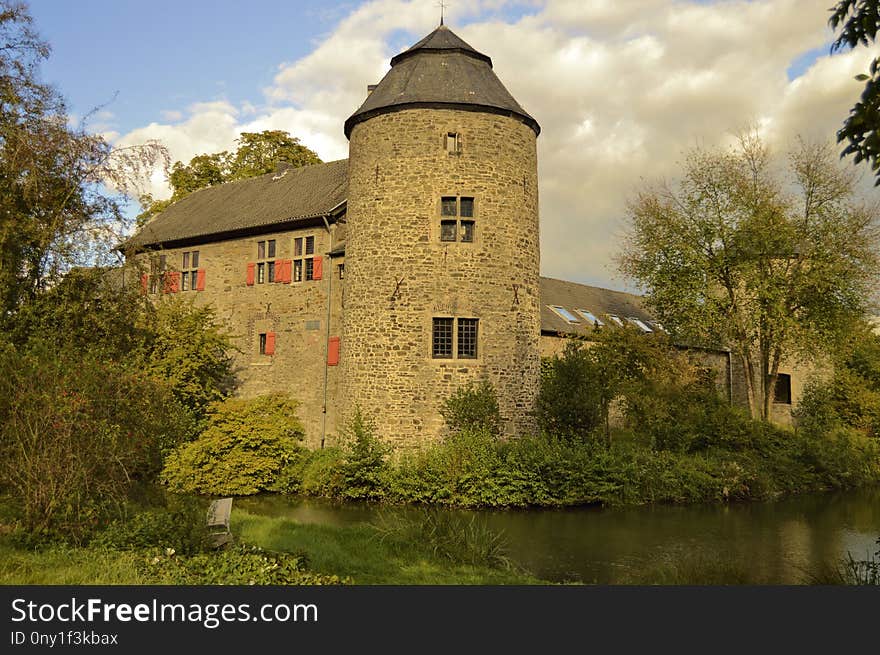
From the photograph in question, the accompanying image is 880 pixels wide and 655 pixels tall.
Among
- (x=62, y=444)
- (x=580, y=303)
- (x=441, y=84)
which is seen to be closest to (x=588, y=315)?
(x=580, y=303)

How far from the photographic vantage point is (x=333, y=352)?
1958 cm

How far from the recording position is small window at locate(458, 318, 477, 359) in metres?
17.3

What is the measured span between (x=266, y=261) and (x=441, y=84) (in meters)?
7.57

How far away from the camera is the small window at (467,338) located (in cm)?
1733

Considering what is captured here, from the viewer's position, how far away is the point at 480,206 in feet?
57.7

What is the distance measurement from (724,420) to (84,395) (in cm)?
1720

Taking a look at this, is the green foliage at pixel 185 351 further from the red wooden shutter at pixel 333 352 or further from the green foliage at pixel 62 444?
the green foliage at pixel 62 444

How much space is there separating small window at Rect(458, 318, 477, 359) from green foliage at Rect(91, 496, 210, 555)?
9.57m

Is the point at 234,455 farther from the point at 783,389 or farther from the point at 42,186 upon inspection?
the point at 783,389

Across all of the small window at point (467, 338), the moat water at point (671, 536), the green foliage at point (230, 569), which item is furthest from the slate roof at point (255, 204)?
the green foliage at point (230, 569)

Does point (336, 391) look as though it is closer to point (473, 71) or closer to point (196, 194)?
point (473, 71)

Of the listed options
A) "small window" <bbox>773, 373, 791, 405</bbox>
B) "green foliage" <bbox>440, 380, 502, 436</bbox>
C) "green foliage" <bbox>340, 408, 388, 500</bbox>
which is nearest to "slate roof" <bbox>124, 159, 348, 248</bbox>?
"green foliage" <bbox>440, 380, 502, 436</bbox>

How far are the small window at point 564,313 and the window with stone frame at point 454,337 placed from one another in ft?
32.4

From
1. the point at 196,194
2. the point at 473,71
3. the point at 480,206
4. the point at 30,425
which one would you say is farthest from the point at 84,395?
the point at 196,194
